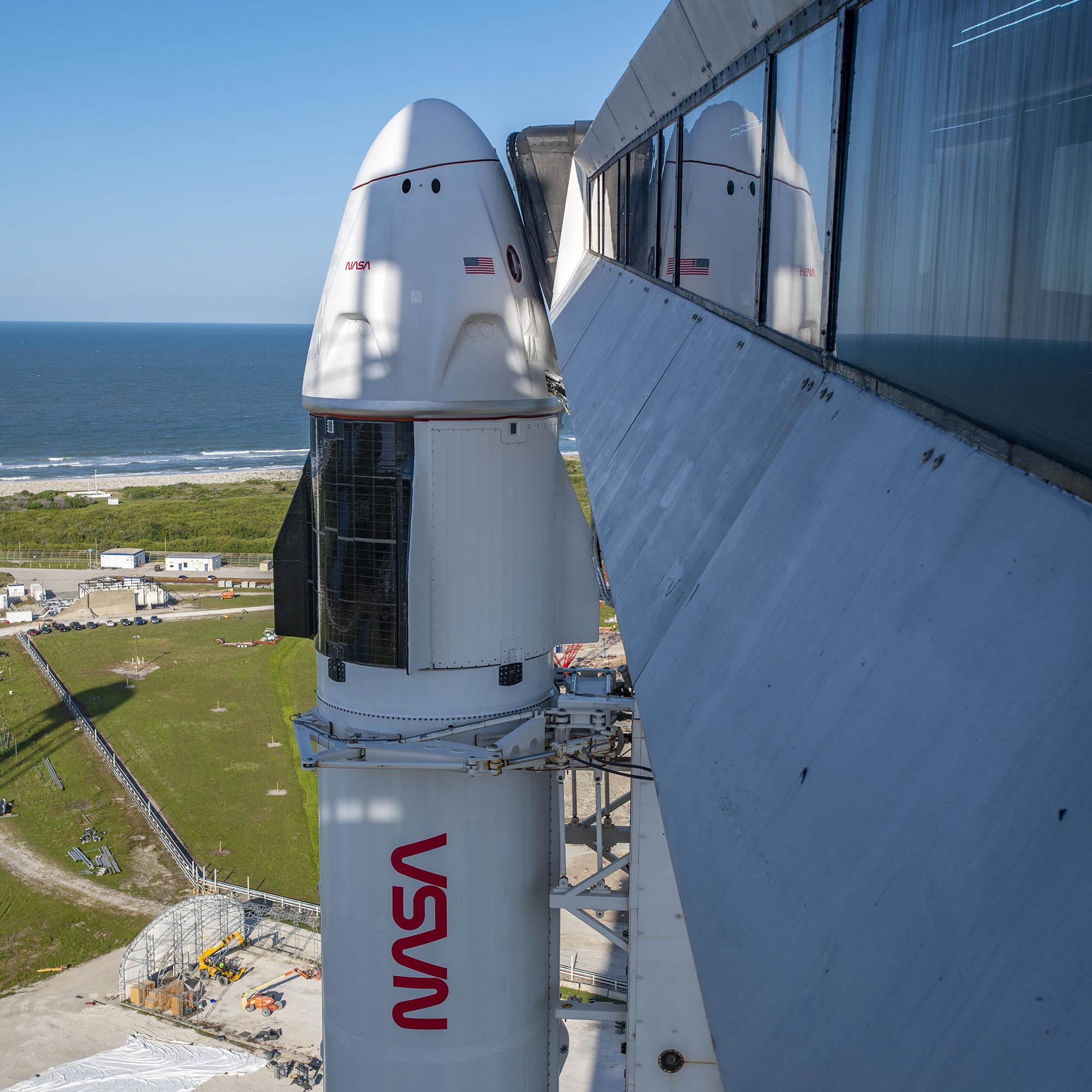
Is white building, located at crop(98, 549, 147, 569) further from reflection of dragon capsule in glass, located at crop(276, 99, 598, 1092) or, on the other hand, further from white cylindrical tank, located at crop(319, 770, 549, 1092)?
white cylindrical tank, located at crop(319, 770, 549, 1092)

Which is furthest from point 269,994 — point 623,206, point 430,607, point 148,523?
point 148,523

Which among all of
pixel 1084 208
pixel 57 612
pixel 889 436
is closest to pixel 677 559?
pixel 889 436

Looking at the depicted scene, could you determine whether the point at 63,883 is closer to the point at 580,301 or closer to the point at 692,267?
the point at 580,301

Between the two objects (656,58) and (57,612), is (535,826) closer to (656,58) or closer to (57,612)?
(656,58)

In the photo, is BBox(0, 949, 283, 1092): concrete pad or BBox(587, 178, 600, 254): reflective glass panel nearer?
BBox(587, 178, 600, 254): reflective glass panel

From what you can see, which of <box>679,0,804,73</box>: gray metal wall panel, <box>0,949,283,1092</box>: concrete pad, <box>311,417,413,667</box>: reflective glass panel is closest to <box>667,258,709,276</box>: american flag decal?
<box>679,0,804,73</box>: gray metal wall panel

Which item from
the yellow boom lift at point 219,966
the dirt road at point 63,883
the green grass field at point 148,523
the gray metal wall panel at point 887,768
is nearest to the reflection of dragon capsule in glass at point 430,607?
the gray metal wall panel at point 887,768

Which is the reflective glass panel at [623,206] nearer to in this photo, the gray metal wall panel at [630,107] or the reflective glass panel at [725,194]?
the gray metal wall panel at [630,107]
